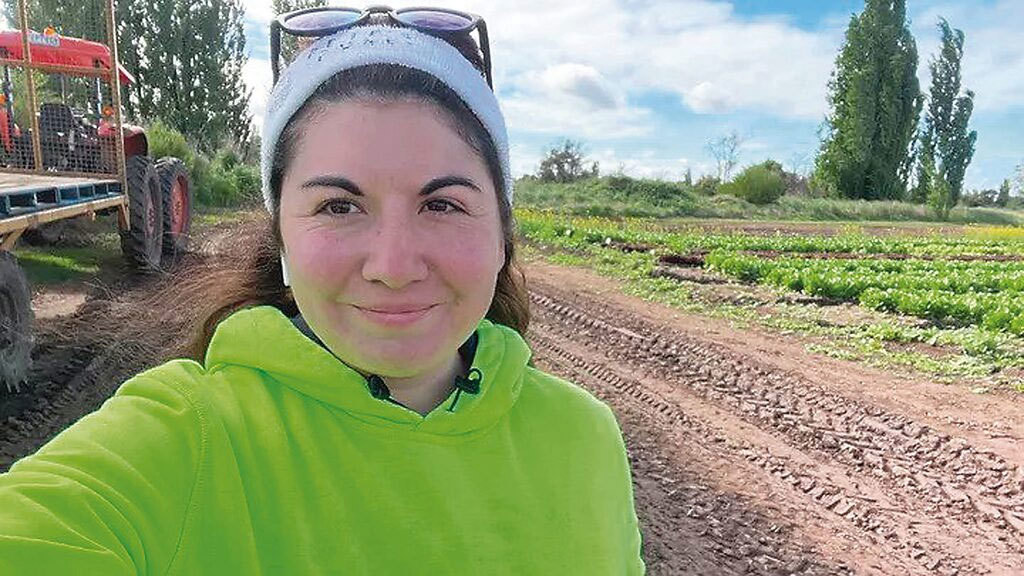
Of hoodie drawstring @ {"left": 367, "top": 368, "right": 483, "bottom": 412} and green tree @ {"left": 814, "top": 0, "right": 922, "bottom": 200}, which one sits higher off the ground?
green tree @ {"left": 814, "top": 0, "right": 922, "bottom": 200}

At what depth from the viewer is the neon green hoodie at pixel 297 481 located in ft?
2.64

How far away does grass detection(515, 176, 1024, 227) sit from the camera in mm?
29594

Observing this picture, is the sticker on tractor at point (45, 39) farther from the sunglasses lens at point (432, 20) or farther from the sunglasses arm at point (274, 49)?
the sunglasses lens at point (432, 20)

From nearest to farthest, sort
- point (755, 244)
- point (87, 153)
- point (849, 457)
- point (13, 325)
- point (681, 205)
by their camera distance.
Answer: point (13, 325) < point (849, 457) < point (87, 153) < point (755, 244) < point (681, 205)

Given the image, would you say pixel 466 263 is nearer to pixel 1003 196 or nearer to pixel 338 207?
pixel 338 207

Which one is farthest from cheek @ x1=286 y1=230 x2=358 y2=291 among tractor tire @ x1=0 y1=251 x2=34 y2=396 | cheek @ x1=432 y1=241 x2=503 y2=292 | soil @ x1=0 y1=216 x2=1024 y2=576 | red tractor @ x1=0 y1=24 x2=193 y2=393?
red tractor @ x1=0 y1=24 x2=193 y2=393

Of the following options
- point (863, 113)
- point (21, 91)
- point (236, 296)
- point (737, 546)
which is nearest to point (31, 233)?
point (21, 91)

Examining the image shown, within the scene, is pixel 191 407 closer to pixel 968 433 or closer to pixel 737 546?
pixel 737 546

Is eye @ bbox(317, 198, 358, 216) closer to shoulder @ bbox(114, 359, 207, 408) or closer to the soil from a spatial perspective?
shoulder @ bbox(114, 359, 207, 408)

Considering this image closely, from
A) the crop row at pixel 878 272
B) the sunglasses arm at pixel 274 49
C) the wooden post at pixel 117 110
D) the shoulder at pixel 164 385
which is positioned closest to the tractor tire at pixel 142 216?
the wooden post at pixel 117 110

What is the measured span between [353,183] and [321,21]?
34 centimetres

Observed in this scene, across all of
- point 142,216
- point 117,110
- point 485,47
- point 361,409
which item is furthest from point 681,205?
point 361,409

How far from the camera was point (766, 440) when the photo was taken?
544cm

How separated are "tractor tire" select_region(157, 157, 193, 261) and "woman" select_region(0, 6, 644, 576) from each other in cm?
854
